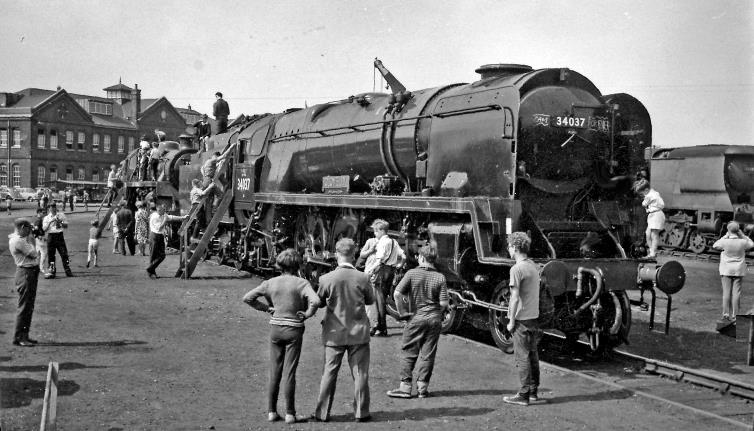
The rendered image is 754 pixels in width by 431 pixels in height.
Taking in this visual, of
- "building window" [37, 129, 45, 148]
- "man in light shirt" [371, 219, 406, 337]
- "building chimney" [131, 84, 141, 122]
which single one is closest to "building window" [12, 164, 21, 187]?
"building window" [37, 129, 45, 148]

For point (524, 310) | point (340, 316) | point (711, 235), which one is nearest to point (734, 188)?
point (711, 235)

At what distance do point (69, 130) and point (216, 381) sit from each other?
7082 cm

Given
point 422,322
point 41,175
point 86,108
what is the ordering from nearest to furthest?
point 422,322
point 41,175
point 86,108

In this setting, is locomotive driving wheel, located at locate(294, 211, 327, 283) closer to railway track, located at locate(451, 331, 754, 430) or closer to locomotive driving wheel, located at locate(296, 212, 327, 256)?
locomotive driving wheel, located at locate(296, 212, 327, 256)

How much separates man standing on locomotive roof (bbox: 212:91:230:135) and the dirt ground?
8554 millimetres

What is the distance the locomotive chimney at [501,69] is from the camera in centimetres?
1080

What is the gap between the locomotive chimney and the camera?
35.4ft

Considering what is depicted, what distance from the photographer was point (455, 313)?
1027 cm

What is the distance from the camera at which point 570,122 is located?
9.77 metres

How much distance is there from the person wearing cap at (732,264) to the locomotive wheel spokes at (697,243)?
44.8 ft

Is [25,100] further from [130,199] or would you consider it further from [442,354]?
[442,354]

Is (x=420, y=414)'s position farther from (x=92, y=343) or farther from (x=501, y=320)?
(x=92, y=343)

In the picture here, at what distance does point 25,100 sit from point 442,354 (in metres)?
72.0

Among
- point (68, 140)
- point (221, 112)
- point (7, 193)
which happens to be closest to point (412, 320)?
point (221, 112)
